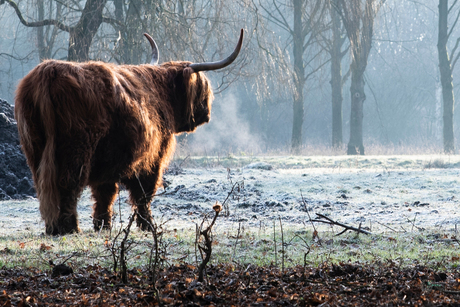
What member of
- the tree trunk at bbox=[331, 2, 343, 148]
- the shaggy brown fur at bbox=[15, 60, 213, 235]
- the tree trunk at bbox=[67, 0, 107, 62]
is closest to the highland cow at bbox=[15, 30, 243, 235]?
the shaggy brown fur at bbox=[15, 60, 213, 235]

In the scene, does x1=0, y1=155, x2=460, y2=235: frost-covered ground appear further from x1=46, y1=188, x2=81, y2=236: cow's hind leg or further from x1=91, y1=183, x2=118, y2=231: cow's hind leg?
x1=46, y1=188, x2=81, y2=236: cow's hind leg

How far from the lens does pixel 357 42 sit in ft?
54.5

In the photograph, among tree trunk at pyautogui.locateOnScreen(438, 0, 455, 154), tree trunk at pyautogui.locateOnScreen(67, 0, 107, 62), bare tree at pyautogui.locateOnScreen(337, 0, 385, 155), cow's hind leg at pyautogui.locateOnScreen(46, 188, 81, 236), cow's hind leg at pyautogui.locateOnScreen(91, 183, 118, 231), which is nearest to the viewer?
cow's hind leg at pyautogui.locateOnScreen(46, 188, 81, 236)

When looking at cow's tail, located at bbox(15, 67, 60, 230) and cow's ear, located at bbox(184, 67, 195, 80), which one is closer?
cow's tail, located at bbox(15, 67, 60, 230)

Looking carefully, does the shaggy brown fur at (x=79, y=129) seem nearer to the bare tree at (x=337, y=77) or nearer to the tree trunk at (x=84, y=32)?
the tree trunk at (x=84, y=32)

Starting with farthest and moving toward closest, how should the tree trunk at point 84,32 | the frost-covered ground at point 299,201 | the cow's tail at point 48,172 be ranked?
the tree trunk at point 84,32, the frost-covered ground at point 299,201, the cow's tail at point 48,172

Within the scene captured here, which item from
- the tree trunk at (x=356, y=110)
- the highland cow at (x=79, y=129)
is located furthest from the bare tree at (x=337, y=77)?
the highland cow at (x=79, y=129)

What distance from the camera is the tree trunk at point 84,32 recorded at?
12180mm

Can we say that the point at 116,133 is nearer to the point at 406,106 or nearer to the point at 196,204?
the point at 196,204

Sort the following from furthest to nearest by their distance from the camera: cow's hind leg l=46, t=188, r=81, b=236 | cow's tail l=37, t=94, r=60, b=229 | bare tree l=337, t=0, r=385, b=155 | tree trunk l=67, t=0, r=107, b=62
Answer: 1. bare tree l=337, t=0, r=385, b=155
2. tree trunk l=67, t=0, r=107, b=62
3. cow's hind leg l=46, t=188, r=81, b=236
4. cow's tail l=37, t=94, r=60, b=229

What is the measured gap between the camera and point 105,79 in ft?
14.5

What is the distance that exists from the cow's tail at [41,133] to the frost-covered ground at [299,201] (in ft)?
3.55

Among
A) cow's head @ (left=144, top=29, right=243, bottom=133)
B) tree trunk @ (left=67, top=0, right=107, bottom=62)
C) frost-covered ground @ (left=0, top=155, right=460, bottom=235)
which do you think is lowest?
frost-covered ground @ (left=0, top=155, right=460, bottom=235)

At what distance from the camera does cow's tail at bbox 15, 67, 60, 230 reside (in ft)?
13.5
